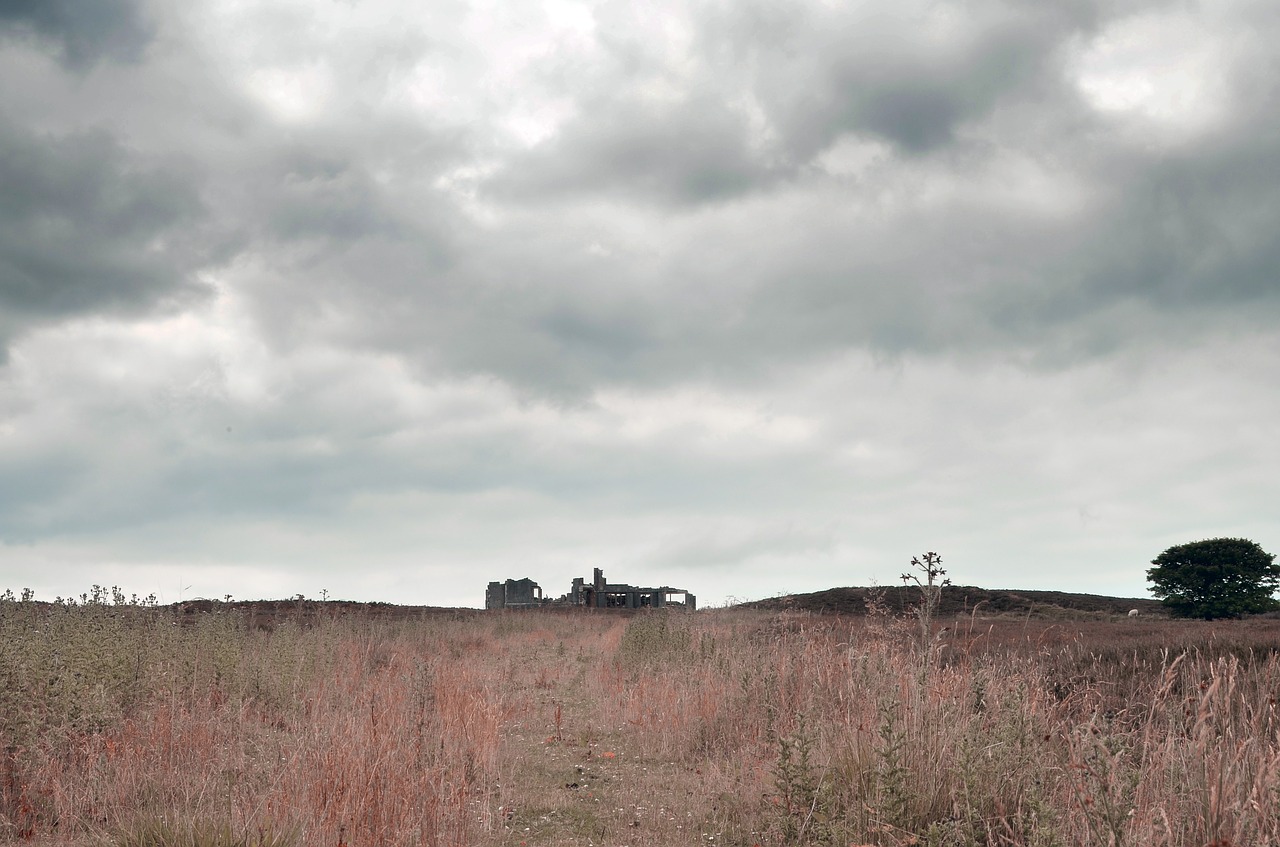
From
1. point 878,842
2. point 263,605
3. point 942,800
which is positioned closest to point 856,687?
point 942,800

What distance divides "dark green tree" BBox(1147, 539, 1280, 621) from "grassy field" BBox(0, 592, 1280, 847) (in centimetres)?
2696

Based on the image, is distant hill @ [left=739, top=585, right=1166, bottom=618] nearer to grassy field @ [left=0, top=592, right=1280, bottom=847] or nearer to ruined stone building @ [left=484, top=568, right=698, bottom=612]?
ruined stone building @ [left=484, top=568, right=698, bottom=612]

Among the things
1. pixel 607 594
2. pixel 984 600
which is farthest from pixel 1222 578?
pixel 607 594

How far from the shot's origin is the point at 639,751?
8992 mm

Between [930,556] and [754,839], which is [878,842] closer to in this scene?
[754,839]

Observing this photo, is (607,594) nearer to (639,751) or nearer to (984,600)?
(984,600)

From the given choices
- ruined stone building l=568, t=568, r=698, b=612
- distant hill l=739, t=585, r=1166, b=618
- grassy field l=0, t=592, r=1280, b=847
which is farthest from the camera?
ruined stone building l=568, t=568, r=698, b=612

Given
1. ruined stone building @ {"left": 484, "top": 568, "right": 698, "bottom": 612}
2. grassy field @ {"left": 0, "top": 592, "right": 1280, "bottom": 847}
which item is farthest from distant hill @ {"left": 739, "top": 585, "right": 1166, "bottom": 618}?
grassy field @ {"left": 0, "top": 592, "right": 1280, "bottom": 847}

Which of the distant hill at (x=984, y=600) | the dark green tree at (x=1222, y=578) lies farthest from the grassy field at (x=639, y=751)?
the dark green tree at (x=1222, y=578)

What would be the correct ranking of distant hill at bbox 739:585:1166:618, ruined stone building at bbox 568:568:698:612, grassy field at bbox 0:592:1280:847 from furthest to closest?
ruined stone building at bbox 568:568:698:612 < distant hill at bbox 739:585:1166:618 < grassy field at bbox 0:592:1280:847

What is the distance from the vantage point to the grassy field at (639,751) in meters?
5.02

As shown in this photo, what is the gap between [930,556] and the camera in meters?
6.16

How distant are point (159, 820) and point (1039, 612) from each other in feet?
93.8

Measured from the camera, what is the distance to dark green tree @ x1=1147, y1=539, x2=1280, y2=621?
3400cm
